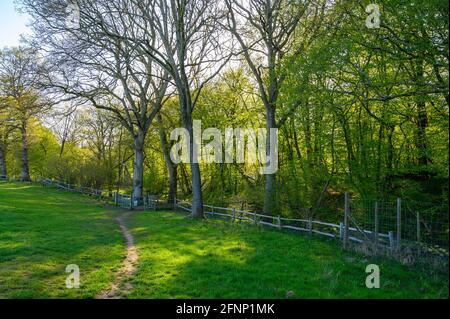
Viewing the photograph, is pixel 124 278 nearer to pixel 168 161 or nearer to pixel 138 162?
pixel 138 162

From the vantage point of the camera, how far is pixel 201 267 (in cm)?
874

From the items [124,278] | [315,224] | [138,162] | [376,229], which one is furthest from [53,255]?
[138,162]

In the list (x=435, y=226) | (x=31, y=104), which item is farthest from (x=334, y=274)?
(x=31, y=104)

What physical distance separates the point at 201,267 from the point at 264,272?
1.60 m

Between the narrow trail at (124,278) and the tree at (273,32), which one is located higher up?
the tree at (273,32)

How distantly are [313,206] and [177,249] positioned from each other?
735 cm

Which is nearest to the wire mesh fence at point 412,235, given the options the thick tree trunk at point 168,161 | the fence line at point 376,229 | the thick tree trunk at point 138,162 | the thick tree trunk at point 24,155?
the fence line at point 376,229

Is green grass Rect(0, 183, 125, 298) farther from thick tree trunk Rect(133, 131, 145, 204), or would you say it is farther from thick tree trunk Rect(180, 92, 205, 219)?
thick tree trunk Rect(133, 131, 145, 204)

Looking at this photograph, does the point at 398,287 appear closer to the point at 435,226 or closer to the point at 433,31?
the point at 435,226

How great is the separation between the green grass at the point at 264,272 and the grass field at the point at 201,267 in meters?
0.02

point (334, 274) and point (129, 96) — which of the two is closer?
point (334, 274)

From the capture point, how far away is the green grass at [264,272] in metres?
6.73

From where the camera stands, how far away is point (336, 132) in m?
17.0

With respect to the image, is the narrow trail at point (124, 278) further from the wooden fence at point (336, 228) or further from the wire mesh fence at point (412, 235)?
the wire mesh fence at point (412, 235)
